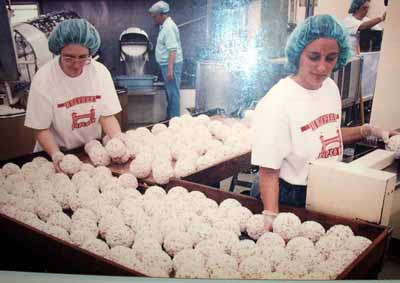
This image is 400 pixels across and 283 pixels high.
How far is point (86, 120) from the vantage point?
175 centimetres

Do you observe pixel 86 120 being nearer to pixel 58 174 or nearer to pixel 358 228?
pixel 58 174

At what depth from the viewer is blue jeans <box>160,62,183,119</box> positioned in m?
1.59

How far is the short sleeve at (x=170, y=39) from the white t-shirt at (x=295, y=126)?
0.40 metres

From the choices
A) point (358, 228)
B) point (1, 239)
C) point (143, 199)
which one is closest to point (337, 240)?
point (358, 228)

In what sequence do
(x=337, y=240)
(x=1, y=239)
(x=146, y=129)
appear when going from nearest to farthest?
(x=337, y=240) → (x=1, y=239) → (x=146, y=129)

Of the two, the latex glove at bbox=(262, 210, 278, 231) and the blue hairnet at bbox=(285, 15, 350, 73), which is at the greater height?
the blue hairnet at bbox=(285, 15, 350, 73)

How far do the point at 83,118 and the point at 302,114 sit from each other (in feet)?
3.03

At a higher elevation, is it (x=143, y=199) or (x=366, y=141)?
(x=366, y=141)

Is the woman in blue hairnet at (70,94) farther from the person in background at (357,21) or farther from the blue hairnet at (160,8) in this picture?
the person in background at (357,21)

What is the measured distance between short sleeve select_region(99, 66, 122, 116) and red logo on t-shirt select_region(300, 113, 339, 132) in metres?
0.75

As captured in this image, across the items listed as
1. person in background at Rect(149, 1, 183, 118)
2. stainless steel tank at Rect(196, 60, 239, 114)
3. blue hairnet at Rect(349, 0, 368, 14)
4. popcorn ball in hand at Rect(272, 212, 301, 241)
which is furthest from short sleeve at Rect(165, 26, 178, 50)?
popcorn ball in hand at Rect(272, 212, 301, 241)

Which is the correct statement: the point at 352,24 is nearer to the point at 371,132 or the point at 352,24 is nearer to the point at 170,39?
the point at 371,132

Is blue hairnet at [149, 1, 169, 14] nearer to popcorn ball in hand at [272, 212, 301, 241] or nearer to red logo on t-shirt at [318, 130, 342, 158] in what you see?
red logo on t-shirt at [318, 130, 342, 158]

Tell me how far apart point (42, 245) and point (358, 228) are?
1012 mm
